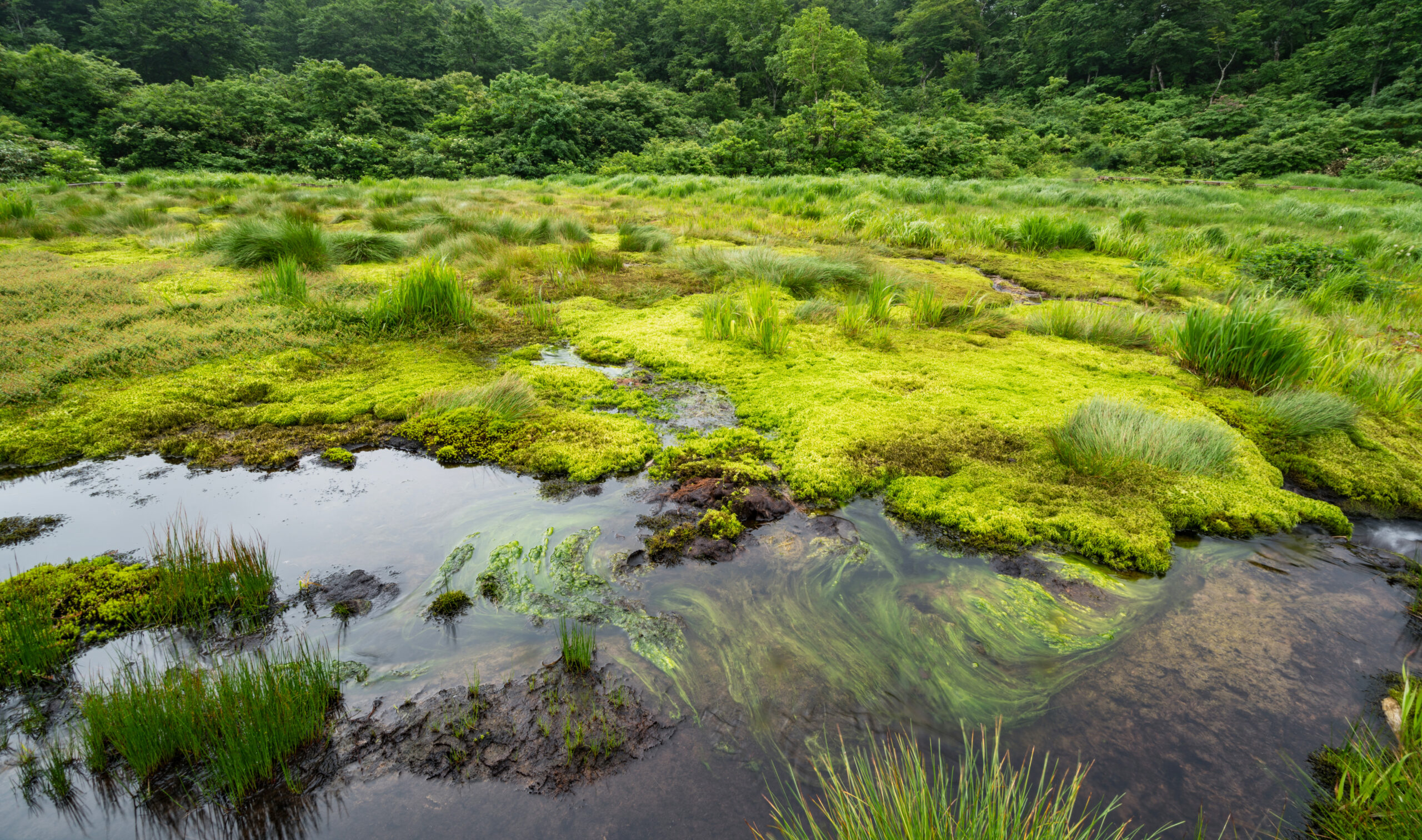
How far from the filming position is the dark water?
4.33 ft

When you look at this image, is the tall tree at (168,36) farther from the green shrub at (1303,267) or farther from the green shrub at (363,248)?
the green shrub at (1303,267)

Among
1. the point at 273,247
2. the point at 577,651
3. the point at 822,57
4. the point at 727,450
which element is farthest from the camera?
the point at 822,57

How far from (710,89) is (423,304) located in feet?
Answer: 137

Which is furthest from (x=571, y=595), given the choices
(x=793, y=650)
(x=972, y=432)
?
(x=972, y=432)

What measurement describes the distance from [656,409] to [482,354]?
1596 mm

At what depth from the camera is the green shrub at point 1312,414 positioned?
115 inches

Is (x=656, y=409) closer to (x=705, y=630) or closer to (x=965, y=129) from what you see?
(x=705, y=630)

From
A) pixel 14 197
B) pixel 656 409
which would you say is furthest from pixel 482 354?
pixel 14 197

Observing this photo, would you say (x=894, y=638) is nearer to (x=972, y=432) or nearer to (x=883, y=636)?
(x=883, y=636)

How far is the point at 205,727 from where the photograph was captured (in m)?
1.37

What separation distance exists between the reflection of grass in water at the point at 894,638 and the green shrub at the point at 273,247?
6.03 meters

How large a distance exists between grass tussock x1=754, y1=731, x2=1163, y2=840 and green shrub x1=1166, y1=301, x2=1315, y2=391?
3.45 metres

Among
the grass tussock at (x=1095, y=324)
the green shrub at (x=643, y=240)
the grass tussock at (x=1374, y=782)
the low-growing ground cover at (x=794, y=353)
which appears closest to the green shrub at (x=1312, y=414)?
the low-growing ground cover at (x=794, y=353)

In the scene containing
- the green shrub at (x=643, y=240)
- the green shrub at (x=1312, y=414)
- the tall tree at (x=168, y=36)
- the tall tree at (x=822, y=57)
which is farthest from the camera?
the tall tree at (x=168, y=36)
